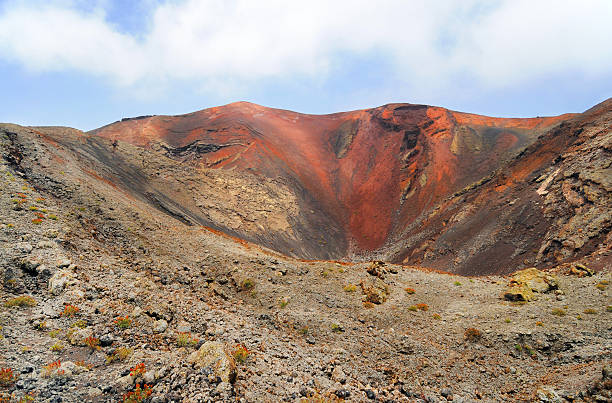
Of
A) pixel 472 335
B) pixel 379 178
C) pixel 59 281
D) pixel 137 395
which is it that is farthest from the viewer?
pixel 379 178

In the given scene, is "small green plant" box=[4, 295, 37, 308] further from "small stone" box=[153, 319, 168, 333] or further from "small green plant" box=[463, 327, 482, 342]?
"small green plant" box=[463, 327, 482, 342]

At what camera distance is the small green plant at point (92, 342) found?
7380 mm

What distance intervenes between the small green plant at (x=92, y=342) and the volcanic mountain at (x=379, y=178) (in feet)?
62.0

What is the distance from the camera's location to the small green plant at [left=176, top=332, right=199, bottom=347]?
8.69 metres

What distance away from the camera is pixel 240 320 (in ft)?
39.9

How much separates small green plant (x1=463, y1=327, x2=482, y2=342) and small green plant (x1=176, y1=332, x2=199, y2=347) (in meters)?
11.2

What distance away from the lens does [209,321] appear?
11008mm

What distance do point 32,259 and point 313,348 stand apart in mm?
10217

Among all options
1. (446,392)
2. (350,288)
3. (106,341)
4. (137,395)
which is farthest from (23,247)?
(446,392)

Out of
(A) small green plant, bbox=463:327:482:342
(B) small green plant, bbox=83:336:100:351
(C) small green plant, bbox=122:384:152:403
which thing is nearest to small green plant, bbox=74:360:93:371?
(B) small green plant, bbox=83:336:100:351

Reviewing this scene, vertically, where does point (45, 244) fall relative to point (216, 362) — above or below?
above

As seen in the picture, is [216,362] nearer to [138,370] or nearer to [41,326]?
[138,370]

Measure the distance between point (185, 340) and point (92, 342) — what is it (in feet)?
7.49

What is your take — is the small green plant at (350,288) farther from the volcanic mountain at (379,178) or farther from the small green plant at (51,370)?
the volcanic mountain at (379,178)
